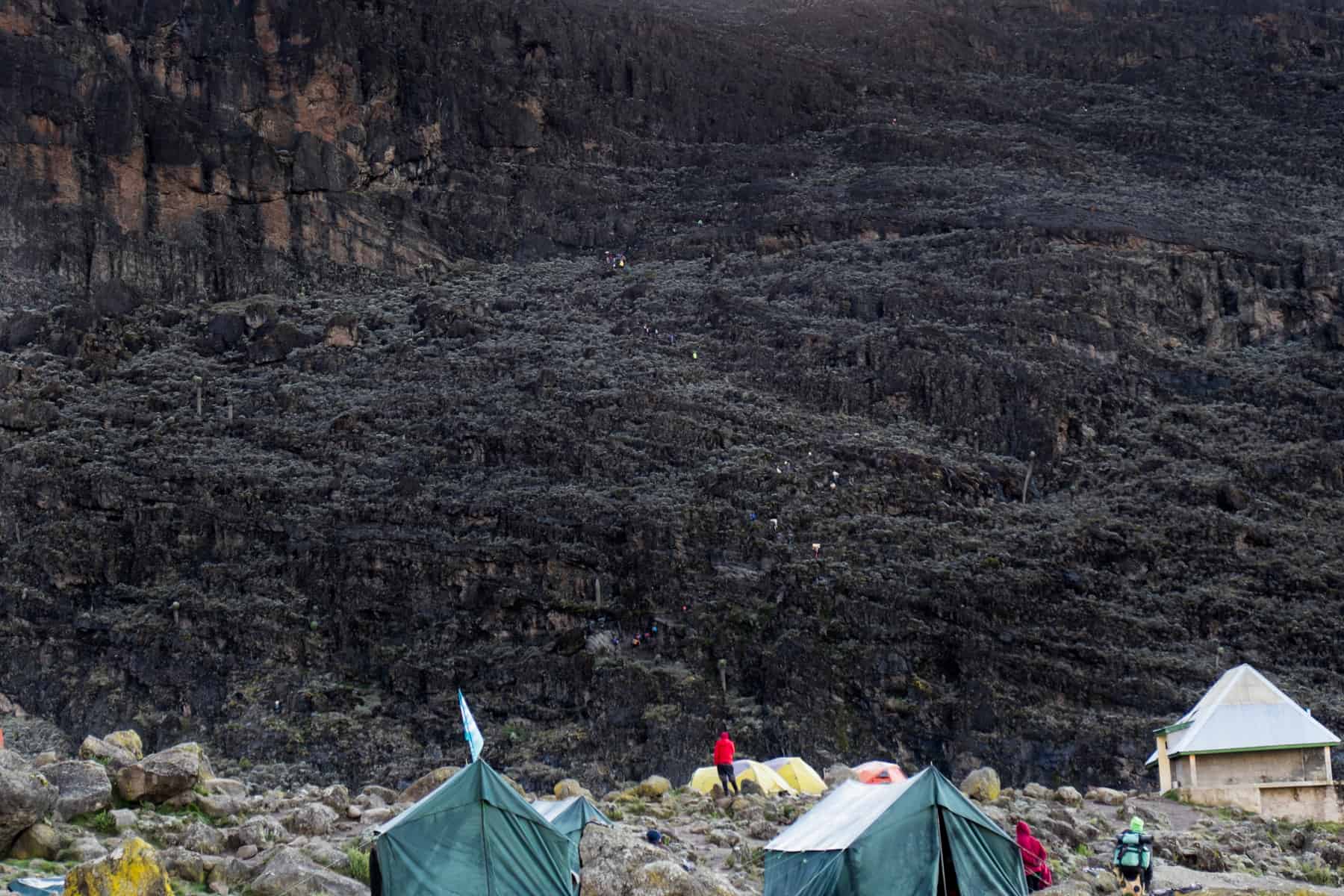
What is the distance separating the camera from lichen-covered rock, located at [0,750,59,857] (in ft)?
36.8

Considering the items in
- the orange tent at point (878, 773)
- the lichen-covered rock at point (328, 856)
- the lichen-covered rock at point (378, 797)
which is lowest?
the orange tent at point (878, 773)

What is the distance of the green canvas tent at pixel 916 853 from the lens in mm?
10719

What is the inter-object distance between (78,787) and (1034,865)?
7.32 meters

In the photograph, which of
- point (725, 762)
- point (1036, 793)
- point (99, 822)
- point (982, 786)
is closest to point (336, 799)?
point (99, 822)

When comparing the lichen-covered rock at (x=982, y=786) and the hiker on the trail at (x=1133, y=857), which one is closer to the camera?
the hiker on the trail at (x=1133, y=857)

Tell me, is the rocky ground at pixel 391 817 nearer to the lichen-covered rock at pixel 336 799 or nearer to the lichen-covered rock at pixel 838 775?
the lichen-covered rock at pixel 336 799

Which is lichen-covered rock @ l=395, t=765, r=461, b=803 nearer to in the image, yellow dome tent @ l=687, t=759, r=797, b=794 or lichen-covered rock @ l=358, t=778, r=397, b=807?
lichen-covered rock @ l=358, t=778, r=397, b=807

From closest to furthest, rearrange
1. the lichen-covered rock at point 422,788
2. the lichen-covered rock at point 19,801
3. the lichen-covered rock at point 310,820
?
1. the lichen-covered rock at point 19,801
2. the lichen-covered rock at point 310,820
3. the lichen-covered rock at point 422,788

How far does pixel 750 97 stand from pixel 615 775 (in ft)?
147

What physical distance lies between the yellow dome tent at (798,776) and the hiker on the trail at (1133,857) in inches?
388

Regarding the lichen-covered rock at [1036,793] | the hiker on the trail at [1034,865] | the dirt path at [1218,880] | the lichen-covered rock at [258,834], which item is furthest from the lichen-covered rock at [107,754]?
the lichen-covered rock at [1036,793]

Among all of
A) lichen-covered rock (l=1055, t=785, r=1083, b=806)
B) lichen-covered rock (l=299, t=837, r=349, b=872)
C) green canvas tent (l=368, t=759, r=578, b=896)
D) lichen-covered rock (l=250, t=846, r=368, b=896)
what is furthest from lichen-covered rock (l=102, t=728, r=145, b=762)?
lichen-covered rock (l=1055, t=785, r=1083, b=806)

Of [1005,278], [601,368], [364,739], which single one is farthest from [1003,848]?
[1005,278]

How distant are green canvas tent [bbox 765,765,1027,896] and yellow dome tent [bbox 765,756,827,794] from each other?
36.1 ft
